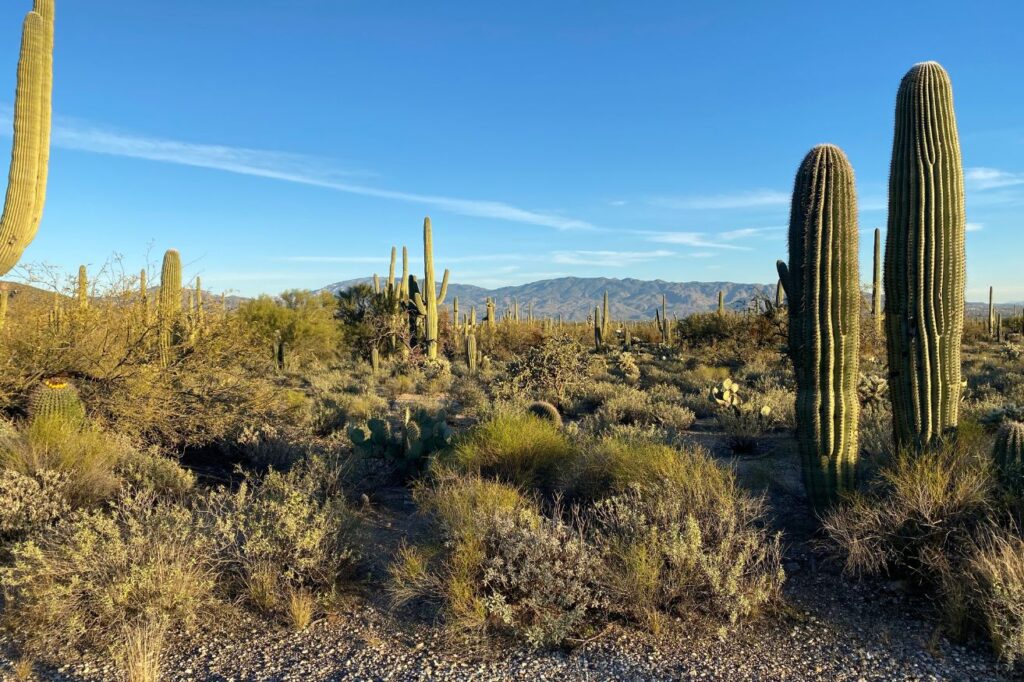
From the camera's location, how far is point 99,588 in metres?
4.18

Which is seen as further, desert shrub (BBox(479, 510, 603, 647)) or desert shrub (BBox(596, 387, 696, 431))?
desert shrub (BBox(596, 387, 696, 431))

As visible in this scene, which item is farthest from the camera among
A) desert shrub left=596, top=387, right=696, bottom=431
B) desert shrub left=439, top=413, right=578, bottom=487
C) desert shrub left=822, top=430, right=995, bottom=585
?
desert shrub left=596, top=387, right=696, bottom=431

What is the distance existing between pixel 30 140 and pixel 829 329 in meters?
9.82

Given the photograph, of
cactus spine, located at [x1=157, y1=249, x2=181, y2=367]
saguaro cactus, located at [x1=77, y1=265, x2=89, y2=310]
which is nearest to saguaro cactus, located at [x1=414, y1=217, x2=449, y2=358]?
cactus spine, located at [x1=157, y1=249, x2=181, y2=367]

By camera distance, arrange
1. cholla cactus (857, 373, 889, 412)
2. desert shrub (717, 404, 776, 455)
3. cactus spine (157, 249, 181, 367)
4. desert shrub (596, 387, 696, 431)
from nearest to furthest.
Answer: desert shrub (717, 404, 776, 455)
cactus spine (157, 249, 181, 367)
cholla cactus (857, 373, 889, 412)
desert shrub (596, 387, 696, 431)

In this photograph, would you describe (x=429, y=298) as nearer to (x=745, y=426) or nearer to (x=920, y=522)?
(x=745, y=426)

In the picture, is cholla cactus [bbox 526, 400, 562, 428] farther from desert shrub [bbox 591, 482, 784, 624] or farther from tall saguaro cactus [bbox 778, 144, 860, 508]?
desert shrub [bbox 591, 482, 784, 624]

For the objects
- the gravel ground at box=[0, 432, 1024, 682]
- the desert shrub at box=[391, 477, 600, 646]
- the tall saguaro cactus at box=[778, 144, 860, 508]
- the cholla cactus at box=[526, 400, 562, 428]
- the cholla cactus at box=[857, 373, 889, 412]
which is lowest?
the gravel ground at box=[0, 432, 1024, 682]

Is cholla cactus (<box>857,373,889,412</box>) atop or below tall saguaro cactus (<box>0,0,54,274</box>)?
below

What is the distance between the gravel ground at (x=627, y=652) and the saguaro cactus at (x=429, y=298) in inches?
655

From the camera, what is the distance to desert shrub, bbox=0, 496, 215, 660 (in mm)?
4047

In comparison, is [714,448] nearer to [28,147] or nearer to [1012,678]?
[1012,678]

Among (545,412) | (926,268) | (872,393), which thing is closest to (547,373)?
(545,412)

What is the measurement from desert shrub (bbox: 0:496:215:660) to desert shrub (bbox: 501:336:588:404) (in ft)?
31.8
